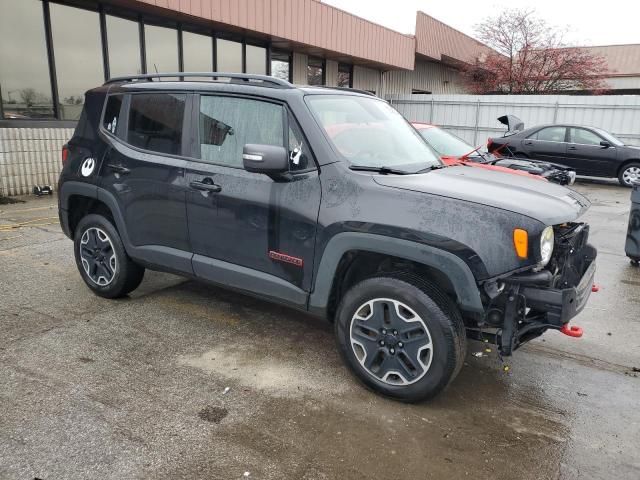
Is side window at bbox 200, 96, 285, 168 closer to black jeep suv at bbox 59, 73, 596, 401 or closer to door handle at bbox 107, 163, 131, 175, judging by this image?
black jeep suv at bbox 59, 73, 596, 401

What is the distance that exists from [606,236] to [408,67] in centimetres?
1401

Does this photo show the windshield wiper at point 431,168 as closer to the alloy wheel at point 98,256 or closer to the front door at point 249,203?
the front door at point 249,203

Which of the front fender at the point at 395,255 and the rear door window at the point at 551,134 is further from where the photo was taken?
the rear door window at the point at 551,134

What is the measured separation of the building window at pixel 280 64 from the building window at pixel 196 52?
263 cm

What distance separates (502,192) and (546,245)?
442mm

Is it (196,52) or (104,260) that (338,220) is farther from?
(196,52)

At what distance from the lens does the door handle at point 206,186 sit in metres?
3.61

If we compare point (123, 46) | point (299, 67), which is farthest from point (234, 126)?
point (299, 67)

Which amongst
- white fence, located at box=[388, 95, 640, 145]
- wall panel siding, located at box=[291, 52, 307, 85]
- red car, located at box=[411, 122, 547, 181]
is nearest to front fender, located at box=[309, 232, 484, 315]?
red car, located at box=[411, 122, 547, 181]

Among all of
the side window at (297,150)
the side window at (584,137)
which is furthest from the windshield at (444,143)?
the side window at (584,137)

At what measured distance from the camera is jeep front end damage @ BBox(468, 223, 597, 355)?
2.76 metres

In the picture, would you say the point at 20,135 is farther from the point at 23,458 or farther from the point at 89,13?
the point at 23,458

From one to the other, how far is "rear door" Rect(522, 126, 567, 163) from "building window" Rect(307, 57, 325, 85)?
7.19m

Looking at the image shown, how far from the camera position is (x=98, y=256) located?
14.8ft
